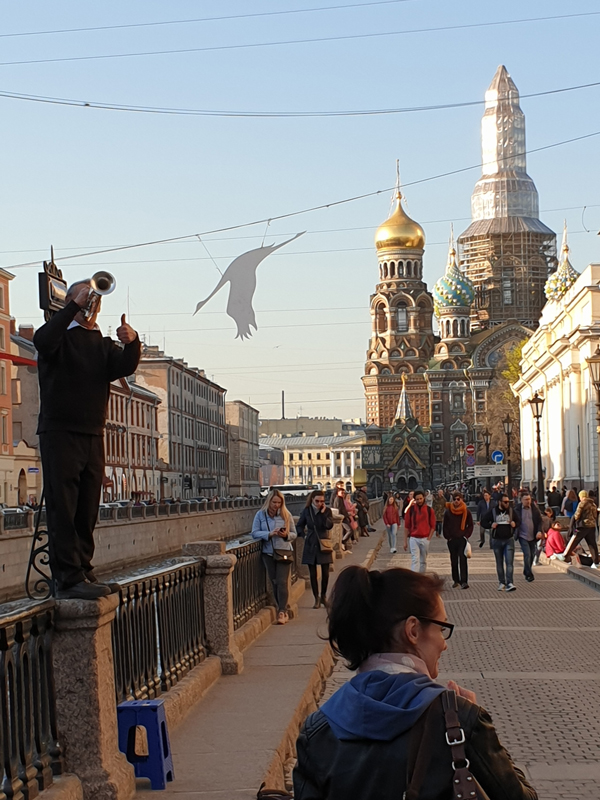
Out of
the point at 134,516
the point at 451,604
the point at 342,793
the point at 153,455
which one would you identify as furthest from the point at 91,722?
the point at 153,455

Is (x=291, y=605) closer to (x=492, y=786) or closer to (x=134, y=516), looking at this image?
(x=492, y=786)

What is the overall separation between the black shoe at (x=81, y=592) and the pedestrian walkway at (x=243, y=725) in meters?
1.09

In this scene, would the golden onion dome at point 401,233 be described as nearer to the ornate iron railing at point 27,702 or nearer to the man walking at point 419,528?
the man walking at point 419,528

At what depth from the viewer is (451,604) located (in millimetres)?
19516

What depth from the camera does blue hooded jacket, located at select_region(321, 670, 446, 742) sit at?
284 cm

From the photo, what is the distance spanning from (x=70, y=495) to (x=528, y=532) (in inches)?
724

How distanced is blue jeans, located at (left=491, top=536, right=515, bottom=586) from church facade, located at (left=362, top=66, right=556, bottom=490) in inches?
4608

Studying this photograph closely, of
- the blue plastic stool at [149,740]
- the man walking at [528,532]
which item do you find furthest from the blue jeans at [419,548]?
the blue plastic stool at [149,740]

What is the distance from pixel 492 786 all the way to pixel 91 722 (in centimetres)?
343

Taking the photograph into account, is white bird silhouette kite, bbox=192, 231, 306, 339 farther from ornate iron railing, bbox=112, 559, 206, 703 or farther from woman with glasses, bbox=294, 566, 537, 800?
woman with glasses, bbox=294, 566, 537, 800

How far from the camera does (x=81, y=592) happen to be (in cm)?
592

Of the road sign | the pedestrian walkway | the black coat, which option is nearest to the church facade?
the road sign

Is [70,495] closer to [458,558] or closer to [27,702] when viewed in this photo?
[27,702]

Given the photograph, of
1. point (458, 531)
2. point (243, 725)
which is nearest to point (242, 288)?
point (243, 725)
